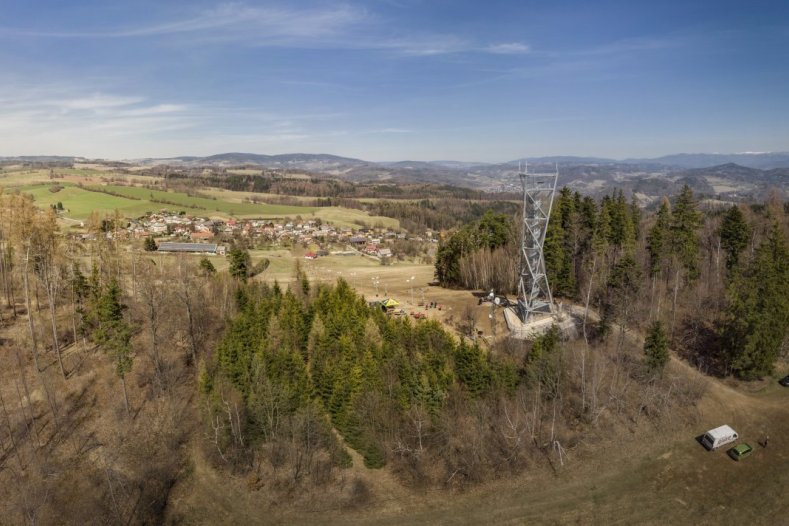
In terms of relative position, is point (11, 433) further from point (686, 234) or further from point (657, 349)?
point (686, 234)

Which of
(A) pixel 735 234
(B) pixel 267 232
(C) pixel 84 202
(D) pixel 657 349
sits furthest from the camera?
(C) pixel 84 202

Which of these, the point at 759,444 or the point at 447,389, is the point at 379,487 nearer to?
the point at 447,389

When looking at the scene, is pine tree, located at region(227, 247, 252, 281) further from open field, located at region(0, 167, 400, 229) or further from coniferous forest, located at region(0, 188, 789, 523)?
open field, located at region(0, 167, 400, 229)

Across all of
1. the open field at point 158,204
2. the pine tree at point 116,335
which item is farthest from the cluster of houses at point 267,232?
the pine tree at point 116,335

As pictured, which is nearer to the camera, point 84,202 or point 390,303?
point 390,303

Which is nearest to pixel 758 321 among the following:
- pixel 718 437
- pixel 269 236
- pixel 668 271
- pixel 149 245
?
pixel 718 437

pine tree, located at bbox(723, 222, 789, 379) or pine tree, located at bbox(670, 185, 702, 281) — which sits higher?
pine tree, located at bbox(670, 185, 702, 281)

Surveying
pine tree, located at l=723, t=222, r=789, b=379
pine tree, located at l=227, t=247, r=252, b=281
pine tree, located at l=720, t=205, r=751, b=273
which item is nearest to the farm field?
pine tree, located at l=227, t=247, r=252, b=281
